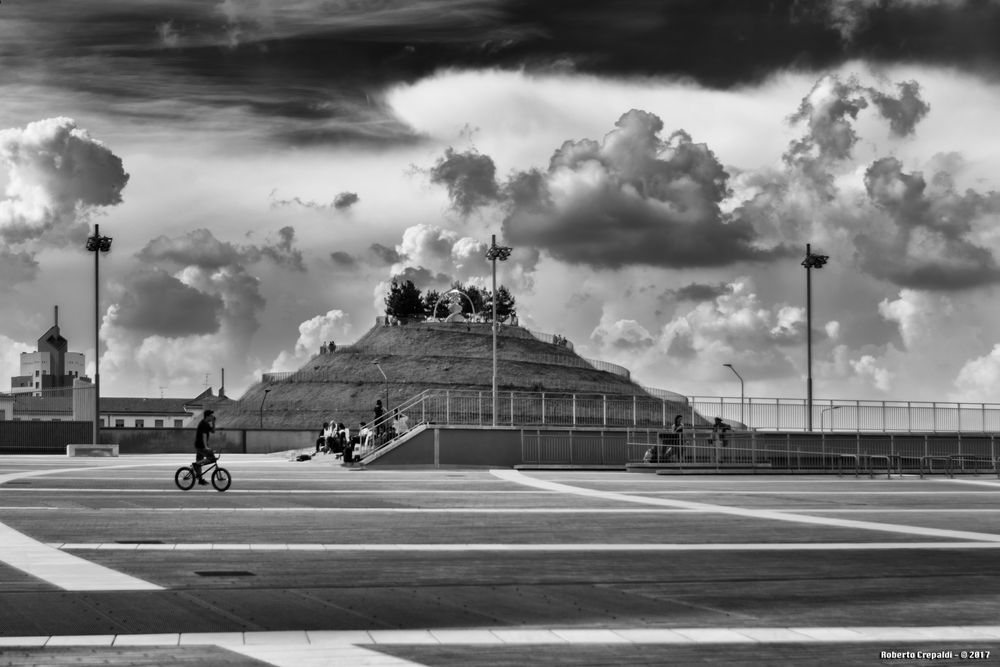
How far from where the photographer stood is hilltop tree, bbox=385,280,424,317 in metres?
156

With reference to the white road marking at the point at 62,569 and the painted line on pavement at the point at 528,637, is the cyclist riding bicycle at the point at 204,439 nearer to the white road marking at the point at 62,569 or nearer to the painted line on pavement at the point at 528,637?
the white road marking at the point at 62,569

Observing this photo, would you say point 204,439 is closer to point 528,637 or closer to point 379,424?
point 528,637

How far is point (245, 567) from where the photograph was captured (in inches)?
515

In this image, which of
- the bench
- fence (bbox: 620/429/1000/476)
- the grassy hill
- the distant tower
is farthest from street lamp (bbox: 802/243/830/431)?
the distant tower

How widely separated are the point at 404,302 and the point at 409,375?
119 feet

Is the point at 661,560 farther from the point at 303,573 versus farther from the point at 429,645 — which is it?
the point at 429,645

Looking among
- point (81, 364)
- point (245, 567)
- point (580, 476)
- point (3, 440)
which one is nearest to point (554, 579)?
point (245, 567)

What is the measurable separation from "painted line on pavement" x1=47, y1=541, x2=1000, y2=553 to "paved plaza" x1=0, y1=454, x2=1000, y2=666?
0.05 meters

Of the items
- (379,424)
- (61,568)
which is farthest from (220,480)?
(379,424)

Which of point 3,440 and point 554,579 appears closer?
point 554,579

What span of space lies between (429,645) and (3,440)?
5475 cm

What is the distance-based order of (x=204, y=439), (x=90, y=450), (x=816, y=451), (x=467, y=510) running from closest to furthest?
1. (x=467, y=510)
2. (x=204, y=439)
3. (x=816, y=451)
4. (x=90, y=450)

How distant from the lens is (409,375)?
121m

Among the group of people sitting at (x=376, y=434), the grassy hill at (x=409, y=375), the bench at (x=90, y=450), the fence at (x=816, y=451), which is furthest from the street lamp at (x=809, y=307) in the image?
the grassy hill at (x=409, y=375)
